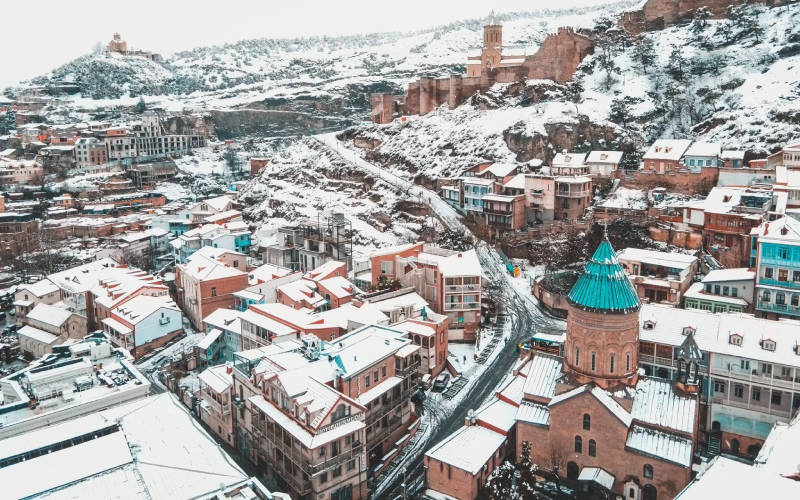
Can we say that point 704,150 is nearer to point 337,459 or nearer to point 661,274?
point 661,274

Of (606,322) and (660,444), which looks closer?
(660,444)

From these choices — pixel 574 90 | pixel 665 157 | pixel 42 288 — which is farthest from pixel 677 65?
pixel 42 288

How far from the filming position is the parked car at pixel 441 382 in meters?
37.6

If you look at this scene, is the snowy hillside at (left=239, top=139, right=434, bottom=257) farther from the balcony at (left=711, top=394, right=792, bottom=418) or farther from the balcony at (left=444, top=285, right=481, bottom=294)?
the balcony at (left=711, top=394, right=792, bottom=418)

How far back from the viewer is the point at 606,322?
27016 millimetres

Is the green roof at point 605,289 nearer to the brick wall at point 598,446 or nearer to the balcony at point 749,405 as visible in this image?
the brick wall at point 598,446

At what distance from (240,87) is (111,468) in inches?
5574

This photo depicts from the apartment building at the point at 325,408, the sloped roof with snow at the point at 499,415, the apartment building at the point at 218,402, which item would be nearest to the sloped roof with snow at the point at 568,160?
the apartment building at the point at 325,408

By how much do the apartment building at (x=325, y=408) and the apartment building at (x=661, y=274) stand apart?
1874cm


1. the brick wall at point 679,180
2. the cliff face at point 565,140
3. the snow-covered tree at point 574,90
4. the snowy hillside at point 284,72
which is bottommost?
the brick wall at point 679,180

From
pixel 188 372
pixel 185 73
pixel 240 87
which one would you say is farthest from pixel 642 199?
pixel 185 73

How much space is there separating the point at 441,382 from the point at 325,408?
41.8ft

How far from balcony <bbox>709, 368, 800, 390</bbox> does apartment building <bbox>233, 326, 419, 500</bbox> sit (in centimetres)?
1586

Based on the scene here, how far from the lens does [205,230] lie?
62.9 meters
